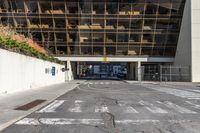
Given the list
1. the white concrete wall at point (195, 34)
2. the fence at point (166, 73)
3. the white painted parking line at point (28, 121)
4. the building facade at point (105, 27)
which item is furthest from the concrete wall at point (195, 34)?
the white painted parking line at point (28, 121)

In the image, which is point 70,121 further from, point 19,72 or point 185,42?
point 185,42

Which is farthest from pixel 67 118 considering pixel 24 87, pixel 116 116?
pixel 24 87

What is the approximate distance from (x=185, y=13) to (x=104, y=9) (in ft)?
47.6

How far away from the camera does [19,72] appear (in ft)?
88.5

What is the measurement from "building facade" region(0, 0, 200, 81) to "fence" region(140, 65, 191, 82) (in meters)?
1.75

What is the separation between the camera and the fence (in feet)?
218

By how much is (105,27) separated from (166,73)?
14.0m

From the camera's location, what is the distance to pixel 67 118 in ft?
41.5

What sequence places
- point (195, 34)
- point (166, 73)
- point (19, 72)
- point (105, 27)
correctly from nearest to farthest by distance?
point (19, 72)
point (195, 34)
point (166, 73)
point (105, 27)

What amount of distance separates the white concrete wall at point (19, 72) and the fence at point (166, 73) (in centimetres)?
3412

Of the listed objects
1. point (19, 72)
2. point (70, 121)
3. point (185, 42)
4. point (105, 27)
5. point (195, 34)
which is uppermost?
point (105, 27)

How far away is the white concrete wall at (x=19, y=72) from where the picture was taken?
22844 mm

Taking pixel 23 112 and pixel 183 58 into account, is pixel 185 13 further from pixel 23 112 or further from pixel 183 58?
pixel 23 112

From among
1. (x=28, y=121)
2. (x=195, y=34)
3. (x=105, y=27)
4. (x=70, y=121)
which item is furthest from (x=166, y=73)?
(x=28, y=121)
